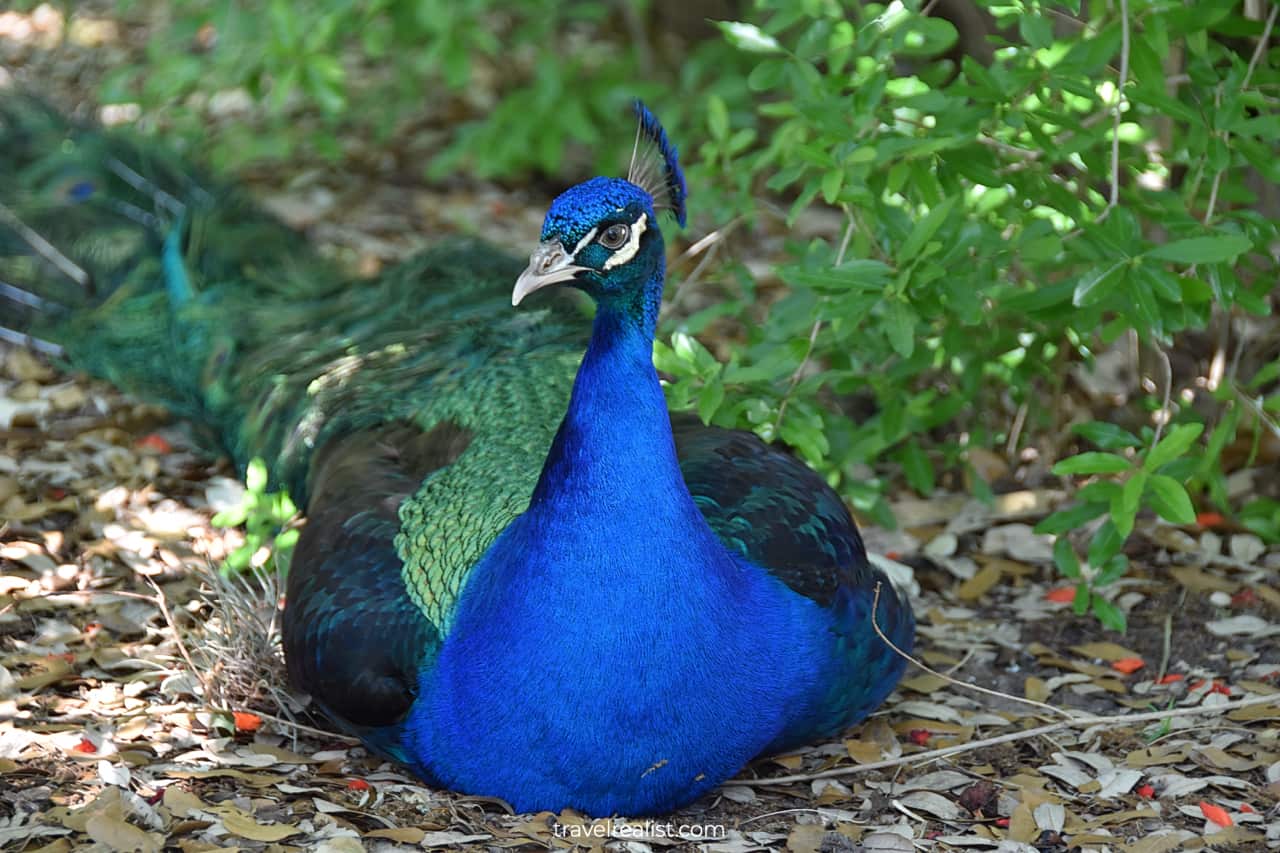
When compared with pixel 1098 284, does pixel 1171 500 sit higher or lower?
lower

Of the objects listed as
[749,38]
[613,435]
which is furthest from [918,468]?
[613,435]

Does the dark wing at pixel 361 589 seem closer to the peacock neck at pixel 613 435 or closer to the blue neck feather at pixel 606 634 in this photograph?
the blue neck feather at pixel 606 634

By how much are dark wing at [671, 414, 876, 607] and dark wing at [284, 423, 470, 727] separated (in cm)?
50

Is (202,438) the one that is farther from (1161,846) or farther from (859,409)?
(1161,846)

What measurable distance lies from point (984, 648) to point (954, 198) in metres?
1.06

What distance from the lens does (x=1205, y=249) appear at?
2865mm

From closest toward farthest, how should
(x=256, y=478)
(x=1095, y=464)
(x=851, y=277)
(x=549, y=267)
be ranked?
(x=549, y=267) → (x=1095, y=464) → (x=851, y=277) → (x=256, y=478)

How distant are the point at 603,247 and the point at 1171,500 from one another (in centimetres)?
120

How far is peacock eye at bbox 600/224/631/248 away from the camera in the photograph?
99.4 inches

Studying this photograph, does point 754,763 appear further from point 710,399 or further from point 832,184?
point 832,184

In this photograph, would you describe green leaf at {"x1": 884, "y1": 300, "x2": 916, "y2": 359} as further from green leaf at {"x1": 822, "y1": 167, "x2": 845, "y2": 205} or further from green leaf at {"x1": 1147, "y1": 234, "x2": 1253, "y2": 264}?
green leaf at {"x1": 1147, "y1": 234, "x2": 1253, "y2": 264}

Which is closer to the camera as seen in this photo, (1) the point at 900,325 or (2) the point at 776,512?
(2) the point at 776,512

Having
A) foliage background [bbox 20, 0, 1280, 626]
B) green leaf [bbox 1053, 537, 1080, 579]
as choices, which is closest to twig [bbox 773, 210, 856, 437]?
foliage background [bbox 20, 0, 1280, 626]

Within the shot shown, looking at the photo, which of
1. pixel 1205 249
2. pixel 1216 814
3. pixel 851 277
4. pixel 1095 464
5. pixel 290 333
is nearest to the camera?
pixel 1216 814
